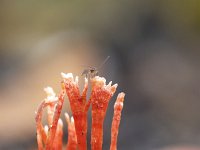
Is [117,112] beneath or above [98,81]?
beneath

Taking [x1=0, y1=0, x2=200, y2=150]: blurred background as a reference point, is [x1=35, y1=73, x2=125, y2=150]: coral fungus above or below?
below

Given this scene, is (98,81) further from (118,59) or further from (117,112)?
(118,59)

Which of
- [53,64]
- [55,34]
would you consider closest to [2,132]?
[53,64]

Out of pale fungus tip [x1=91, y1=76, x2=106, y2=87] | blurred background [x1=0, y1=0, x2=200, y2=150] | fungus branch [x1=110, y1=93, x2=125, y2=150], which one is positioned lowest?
fungus branch [x1=110, y1=93, x2=125, y2=150]

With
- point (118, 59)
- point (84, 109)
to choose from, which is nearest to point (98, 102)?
point (84, 109)

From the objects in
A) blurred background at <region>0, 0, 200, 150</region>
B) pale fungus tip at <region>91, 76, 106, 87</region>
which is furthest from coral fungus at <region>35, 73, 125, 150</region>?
blurred background at <region>0, 0, 200, 150</region>

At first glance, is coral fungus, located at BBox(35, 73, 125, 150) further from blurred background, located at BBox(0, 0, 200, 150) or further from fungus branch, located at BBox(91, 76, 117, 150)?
blurred background, located at BBox(0, 0, 200, 150)

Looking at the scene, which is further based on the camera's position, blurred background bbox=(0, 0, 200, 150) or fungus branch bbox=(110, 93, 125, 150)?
blurred background bbox=(0, 0, 200, 150)

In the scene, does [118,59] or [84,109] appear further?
[118,59]

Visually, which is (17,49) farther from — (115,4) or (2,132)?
(2,132)
